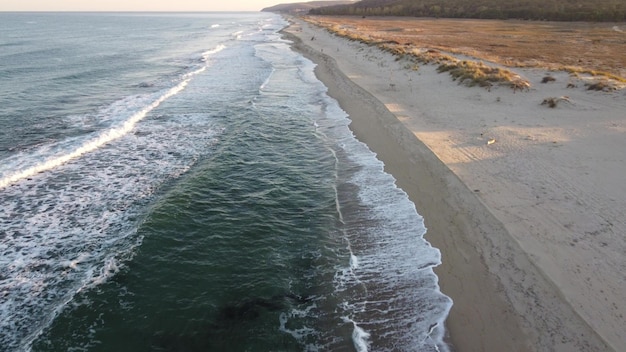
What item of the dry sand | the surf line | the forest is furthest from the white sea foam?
the forest

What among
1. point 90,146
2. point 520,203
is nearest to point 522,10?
point 520,203

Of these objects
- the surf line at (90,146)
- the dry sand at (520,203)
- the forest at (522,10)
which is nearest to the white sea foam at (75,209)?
the surf line at (90,146)

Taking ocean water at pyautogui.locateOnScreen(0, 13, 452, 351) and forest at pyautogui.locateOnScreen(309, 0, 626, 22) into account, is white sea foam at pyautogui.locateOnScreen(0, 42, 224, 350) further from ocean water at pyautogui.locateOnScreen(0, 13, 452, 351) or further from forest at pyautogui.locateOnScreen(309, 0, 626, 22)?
forest at pyautogui.locateOnScreen(309, 0, 626, 22)

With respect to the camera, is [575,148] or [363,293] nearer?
[363,293]

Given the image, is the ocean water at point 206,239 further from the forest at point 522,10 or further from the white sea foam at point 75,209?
the forest at point 522,10

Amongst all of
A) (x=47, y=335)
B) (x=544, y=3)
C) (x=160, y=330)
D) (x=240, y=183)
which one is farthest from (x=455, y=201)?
(x=544, y=3)

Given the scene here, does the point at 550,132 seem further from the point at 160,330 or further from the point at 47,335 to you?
the point at 47,335
